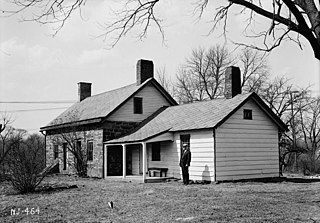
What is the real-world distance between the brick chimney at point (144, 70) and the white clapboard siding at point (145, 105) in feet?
2.29

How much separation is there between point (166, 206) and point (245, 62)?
3462 cm

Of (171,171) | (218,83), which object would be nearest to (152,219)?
(171,171)

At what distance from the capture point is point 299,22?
742 centimetres

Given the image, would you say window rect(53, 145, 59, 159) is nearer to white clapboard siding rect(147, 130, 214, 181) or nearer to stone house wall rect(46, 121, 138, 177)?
stone house wall rect(46, 121, 138, 177)

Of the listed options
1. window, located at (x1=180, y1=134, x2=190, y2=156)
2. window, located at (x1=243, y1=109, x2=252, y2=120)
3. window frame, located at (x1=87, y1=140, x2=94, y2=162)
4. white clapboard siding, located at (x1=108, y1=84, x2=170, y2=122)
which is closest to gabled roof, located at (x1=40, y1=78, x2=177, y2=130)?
→ white clapboard siding, located at (x1=108, y1=84, x2=170, y2=122)

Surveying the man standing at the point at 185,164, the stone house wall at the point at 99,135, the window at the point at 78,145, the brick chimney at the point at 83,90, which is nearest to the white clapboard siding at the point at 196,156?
the man standing at the point at 185,164

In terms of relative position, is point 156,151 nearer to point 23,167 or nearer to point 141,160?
point 141,160

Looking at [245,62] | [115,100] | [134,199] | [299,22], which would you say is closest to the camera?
[299,22]

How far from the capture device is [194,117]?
73.1 feet

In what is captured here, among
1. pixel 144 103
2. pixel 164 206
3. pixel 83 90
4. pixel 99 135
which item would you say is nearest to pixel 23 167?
pixel 164 206

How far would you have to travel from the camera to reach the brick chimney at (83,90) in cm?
3453

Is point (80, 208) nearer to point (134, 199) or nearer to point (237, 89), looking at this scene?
point (134, 199)

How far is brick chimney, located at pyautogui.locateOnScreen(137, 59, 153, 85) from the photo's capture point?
27.3 metres

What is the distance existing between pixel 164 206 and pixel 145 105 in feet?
49.7
